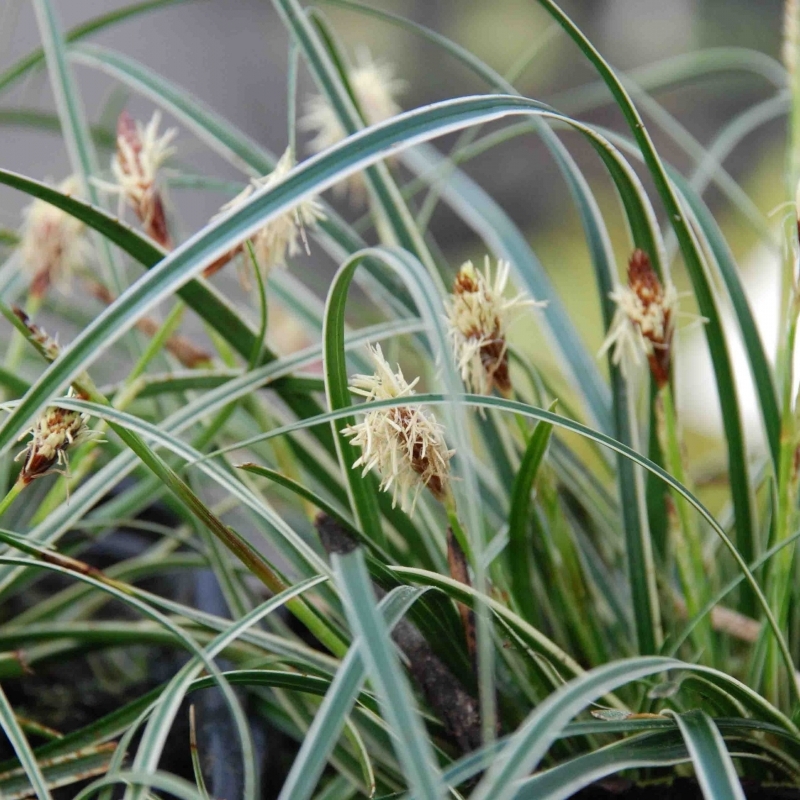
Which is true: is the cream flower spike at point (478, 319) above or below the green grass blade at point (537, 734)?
above

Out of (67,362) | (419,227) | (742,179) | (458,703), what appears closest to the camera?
(67,362)

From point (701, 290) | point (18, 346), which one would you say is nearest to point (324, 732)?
point (701, 290)

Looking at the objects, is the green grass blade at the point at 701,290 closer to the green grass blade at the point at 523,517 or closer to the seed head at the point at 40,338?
the green grass blade at the point at 523,517

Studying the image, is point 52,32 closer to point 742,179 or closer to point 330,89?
point 330,89

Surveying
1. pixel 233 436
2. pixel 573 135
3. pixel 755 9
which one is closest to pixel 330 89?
pixel 233 436

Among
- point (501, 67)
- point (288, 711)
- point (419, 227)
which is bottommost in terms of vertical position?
point (288, 711)

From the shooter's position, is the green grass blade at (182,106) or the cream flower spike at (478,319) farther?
the green grass blade at (182,106)

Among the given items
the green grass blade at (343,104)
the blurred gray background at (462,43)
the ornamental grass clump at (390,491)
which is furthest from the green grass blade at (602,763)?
the blurred gray background at (462,43)

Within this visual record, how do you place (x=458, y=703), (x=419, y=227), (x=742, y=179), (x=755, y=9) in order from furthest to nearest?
(x=755, y=9) < (x=742, y=179) < (x=419, y=227) < (x=458, y=703)
